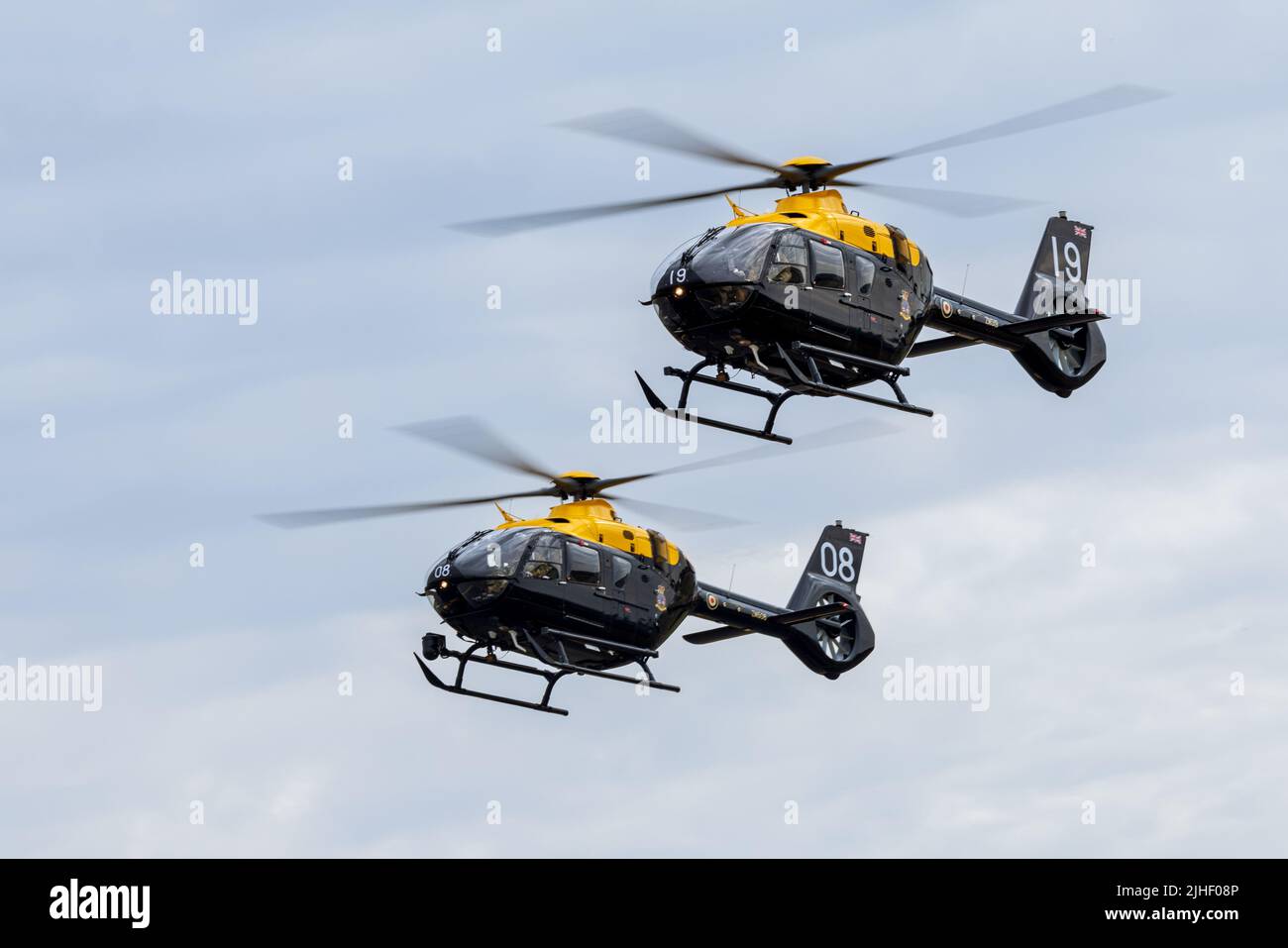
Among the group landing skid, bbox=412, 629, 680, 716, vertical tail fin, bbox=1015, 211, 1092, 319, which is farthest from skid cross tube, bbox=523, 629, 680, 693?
vertical tail fin, bbox=1015, 211, 1092, 319

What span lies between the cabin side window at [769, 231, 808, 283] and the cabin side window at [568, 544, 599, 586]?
6.73 metres

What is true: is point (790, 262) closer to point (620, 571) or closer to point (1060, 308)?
point (620, 571)

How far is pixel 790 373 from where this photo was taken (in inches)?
1812

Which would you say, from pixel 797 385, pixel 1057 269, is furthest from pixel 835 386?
pixel 1057 269

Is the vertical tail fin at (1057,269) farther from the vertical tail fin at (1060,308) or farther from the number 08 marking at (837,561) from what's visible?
the number 08 marking at (837,561)

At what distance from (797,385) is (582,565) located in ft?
18.6

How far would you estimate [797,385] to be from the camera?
152ft

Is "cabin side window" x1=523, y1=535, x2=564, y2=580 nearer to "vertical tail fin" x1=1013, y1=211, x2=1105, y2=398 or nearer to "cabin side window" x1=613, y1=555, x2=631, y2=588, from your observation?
"cabin side window" x1=613, y1=555, x2=631, y2=588

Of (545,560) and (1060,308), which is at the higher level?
(1060,308)

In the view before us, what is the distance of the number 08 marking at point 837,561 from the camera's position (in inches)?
2430

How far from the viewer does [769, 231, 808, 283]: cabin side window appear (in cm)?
4572

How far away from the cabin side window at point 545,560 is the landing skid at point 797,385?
344 cm
